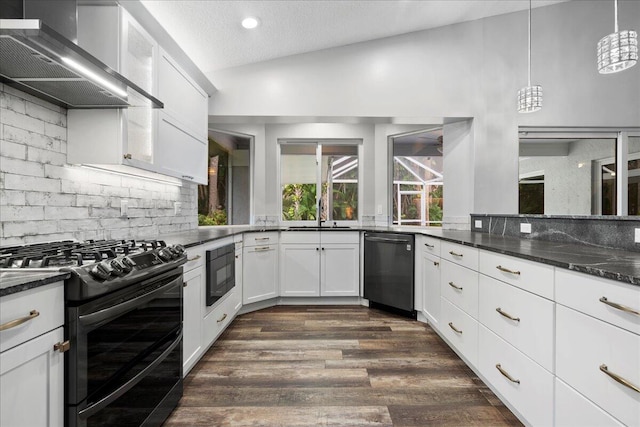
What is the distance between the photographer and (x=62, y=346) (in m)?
1.04

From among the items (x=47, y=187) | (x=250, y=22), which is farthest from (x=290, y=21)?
(x=47, y=187)

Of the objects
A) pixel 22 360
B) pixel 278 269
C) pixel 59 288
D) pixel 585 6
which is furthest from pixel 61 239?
pixel 585 6

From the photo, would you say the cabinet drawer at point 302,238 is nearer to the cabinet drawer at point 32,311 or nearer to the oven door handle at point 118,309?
the oven door handle at point 118,309

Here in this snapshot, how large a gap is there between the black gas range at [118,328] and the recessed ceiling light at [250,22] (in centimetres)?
212

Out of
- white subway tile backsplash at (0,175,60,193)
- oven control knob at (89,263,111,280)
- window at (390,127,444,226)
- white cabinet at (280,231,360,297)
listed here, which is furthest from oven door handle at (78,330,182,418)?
window at (390,127,444,226)

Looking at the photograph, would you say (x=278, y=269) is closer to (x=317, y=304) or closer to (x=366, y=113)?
(x=317, y=304)

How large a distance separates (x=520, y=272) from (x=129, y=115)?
91.9 inches

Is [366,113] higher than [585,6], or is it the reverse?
[585,6]

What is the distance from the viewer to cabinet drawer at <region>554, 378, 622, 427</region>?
1.13 m

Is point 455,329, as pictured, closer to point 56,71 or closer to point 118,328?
point 118,328

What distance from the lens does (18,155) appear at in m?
1.60

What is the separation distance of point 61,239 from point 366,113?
2.84 m

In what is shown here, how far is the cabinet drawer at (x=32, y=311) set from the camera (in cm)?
86

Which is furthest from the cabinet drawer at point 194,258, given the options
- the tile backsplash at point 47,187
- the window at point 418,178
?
the window at point 418,178
